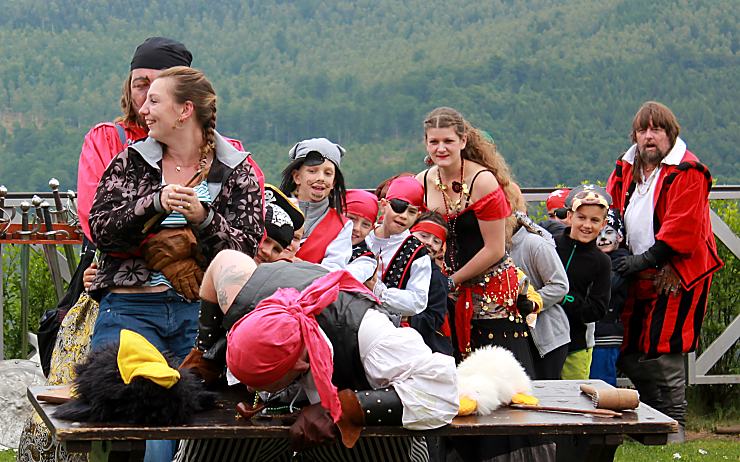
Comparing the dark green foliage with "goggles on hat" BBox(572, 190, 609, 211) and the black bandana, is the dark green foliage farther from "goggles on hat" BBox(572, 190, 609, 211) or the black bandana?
the black bandana

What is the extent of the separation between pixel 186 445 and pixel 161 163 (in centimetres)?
102

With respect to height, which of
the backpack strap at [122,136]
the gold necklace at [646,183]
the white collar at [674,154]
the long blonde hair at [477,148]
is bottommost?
the gold necklace at [646,183]

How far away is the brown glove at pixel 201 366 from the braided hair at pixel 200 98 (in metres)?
0.69

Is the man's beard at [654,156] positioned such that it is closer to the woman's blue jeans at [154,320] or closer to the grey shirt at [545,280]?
the grey shirt at [545,280]

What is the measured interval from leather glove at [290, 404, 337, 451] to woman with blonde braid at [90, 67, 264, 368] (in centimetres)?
91

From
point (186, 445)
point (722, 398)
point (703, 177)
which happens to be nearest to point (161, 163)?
point (186, 445)

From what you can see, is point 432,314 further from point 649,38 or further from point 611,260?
point 649,38

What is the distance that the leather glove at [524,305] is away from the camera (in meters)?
6.01

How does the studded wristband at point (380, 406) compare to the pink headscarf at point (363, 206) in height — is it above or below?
below

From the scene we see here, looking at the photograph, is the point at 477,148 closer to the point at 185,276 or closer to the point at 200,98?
the point at 200,98

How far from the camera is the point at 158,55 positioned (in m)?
4.61

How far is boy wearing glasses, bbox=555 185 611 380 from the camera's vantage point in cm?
679

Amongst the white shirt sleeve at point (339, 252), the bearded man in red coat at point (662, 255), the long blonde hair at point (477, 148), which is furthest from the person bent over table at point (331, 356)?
the bearded man in red coat at point (662, 255)

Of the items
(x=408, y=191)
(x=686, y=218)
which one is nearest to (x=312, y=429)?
(x=408, y=191)
